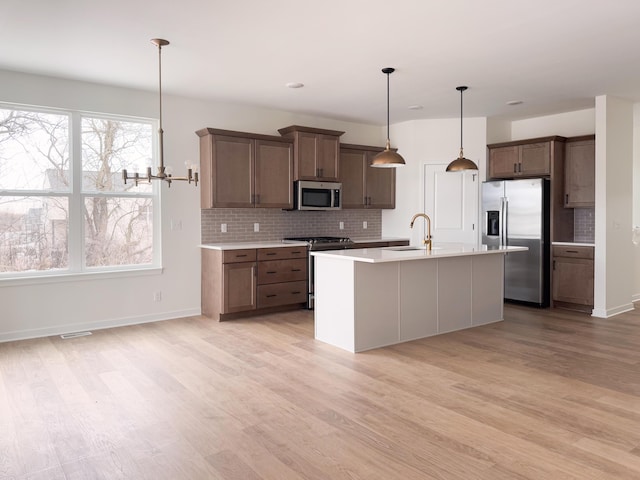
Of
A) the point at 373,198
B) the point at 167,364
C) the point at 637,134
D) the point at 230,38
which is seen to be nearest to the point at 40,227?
the point at 167,364

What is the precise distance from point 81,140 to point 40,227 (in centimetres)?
102

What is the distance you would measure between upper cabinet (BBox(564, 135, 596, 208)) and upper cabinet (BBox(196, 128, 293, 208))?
3714mm

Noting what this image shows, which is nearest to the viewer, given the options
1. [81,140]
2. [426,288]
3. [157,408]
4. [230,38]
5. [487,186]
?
[157,408]

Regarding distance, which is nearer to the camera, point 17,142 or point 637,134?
point 17,142

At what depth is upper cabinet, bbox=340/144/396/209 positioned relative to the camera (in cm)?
712

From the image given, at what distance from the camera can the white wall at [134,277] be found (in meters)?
4.91

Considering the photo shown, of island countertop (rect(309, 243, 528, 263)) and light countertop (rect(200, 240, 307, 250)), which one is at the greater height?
light countertop (rect(200, 240, 307, 250))

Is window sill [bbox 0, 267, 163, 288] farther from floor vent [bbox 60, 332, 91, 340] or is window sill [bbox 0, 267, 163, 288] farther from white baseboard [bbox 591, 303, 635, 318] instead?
white baseboard [bbox 591, 303, 635, 318]

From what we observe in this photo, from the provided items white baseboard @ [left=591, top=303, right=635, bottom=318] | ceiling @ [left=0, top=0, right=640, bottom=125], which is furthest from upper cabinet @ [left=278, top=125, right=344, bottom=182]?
white baseboard @ [left=591, top=303, right=635, bottom=318]

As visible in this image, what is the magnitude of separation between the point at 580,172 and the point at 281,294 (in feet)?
13.9

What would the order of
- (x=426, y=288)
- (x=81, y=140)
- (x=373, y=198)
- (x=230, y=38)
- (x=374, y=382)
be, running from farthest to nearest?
1. (x=373, y=198)
2. (x=81, y=140)
3. (x=426, y=288)
4. (x=230, y=38)
5. (x=374, y=382)

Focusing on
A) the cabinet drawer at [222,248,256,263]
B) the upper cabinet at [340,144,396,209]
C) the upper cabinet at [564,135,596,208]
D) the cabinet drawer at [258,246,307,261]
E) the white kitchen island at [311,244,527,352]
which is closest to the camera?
the white kitchen island at [311,244,527,352]

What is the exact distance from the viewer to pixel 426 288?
4.86 meters

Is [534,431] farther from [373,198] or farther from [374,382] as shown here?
[373,198]
